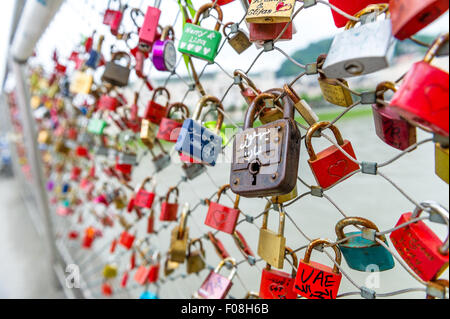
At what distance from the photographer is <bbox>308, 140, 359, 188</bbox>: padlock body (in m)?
0.34

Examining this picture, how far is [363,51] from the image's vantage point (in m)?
0.25

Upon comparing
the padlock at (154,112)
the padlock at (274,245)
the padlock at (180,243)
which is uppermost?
the padlock at (154,112)

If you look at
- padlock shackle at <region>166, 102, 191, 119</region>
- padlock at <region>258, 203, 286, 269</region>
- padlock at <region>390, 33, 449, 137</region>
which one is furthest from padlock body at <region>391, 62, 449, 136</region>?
padlock shackle at <region>166, 102, 191, 119</region>

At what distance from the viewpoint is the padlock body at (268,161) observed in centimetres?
31

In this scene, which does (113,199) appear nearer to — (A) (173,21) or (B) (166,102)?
(B) (166,102)

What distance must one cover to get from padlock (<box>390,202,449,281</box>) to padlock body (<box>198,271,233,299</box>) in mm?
296

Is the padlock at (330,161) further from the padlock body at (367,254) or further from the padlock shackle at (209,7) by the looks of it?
the padlock shackle at (209,7)

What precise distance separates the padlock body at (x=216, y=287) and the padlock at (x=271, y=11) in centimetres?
40

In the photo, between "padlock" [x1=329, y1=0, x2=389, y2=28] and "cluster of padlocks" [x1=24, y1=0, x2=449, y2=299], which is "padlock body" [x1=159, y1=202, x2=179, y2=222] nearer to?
"cluster of padlocks" [x1=24, y1=0, x2=449, y2=299]

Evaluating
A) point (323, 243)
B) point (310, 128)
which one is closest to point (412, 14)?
point (310, 128)

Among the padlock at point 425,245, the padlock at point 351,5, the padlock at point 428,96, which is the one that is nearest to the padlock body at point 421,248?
the padlock at point 425,245
